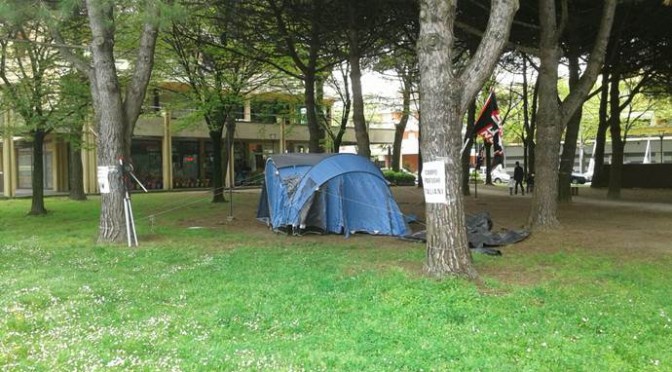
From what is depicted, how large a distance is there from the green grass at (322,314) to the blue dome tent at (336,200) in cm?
294

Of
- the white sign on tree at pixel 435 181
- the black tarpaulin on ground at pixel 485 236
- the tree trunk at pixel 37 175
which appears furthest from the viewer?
the tree trunk at pixel 37 175

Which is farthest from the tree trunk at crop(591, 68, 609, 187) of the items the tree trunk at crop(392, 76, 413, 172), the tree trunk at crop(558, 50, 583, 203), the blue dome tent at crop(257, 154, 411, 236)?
the blue dome tent at crop(257, 154, 411, 236)

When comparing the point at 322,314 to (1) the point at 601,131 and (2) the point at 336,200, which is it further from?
(1) the point at 601,131

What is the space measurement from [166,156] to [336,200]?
2406 centimetres

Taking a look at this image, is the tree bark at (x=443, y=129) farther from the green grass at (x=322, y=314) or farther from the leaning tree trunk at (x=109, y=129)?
the leaning tree trunk at (x=109, y=129)

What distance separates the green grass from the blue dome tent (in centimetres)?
294

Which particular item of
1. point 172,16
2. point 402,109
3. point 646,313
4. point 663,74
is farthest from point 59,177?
point 646,313

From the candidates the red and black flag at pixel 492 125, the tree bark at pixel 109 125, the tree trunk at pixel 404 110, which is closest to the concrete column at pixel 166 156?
the tree trunk at pixel 404 110

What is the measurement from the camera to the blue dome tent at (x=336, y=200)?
13008mm

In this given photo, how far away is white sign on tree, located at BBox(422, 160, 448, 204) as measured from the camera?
7.68 meters

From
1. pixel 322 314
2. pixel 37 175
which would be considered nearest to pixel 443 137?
pixel 322 314

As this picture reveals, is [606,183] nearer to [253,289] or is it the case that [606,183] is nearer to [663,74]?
[663,74]

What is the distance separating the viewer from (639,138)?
53.2 meters

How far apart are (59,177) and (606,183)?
29.5 m
